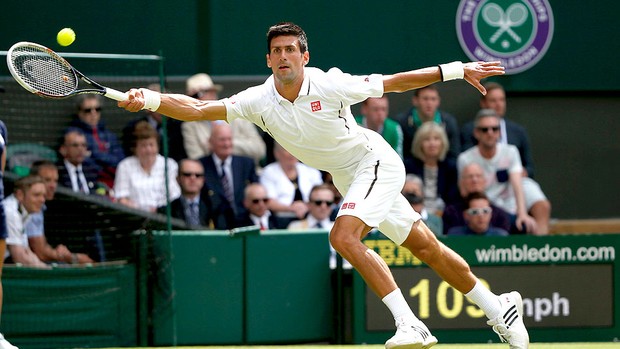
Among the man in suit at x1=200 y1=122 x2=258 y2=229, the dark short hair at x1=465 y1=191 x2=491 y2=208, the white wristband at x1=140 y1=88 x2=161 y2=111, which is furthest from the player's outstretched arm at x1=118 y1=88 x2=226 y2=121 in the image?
the dark short hair at x1=465 y1=191 x2=491 y2=208

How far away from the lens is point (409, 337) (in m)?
7.12

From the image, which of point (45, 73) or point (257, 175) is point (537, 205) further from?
point (45, 73)

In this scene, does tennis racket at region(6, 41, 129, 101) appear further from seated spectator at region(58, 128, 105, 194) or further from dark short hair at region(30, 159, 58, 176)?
seated spectator at region(58, 128, 105, 194)

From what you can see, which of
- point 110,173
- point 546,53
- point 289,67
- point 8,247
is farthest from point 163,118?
point 546,53

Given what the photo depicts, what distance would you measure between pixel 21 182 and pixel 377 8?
15.2ft

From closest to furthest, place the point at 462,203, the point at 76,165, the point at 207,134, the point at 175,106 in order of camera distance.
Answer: the point at 175,106 < the point at 76,165 < the point at 462,203 < the point at 207,134

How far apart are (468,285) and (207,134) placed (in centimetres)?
429

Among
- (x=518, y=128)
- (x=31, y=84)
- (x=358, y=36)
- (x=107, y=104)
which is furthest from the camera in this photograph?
(x=358, y=36)

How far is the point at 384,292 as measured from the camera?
7293mm

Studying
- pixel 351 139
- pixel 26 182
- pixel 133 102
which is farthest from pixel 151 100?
pixel 26 182

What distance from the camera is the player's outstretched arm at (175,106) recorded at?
23.6 feet

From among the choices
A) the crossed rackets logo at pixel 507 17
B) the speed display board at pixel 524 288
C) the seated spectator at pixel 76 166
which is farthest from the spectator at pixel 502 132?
the seated spectator at pixel 76 166

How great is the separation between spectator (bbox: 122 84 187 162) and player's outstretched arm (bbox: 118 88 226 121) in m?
3.13

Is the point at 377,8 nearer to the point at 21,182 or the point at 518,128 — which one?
the point at 518,128
